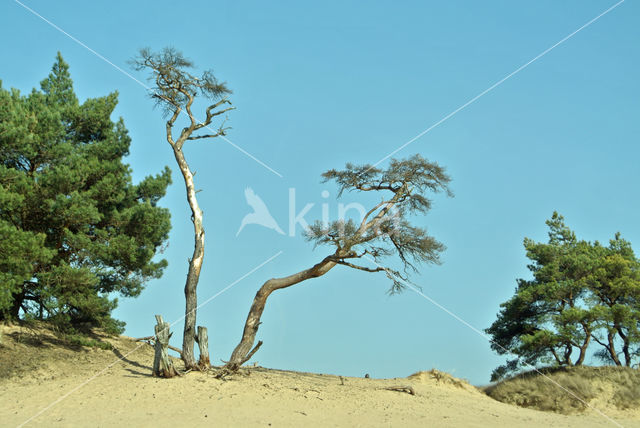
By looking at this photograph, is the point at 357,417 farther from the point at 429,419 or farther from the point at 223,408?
the point at 223,408

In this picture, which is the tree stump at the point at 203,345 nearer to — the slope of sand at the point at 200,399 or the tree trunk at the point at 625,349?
the slope of sand at the point at 200,399

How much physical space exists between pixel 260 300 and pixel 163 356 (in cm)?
324

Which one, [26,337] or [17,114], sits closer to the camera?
[17,114]

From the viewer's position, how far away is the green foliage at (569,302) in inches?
800

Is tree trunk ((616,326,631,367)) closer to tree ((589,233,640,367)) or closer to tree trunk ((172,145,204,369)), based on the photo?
tree ((589,233,640,367))

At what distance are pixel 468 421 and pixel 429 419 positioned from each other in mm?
967

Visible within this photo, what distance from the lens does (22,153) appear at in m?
16.7

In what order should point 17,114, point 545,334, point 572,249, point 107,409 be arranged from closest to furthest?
point 107,409 < point 17,114 < point 545,334 < point 572,249

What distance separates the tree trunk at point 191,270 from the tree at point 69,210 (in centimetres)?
198

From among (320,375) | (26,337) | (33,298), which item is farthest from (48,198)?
(320,375)

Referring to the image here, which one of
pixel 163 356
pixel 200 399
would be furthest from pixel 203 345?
pixel 200 399

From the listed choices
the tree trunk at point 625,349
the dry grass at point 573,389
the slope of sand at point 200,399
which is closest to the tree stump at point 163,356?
the slope of sand at point 200,399

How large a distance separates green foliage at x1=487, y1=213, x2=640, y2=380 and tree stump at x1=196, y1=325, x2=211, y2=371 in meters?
12.2

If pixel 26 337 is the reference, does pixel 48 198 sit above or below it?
above
